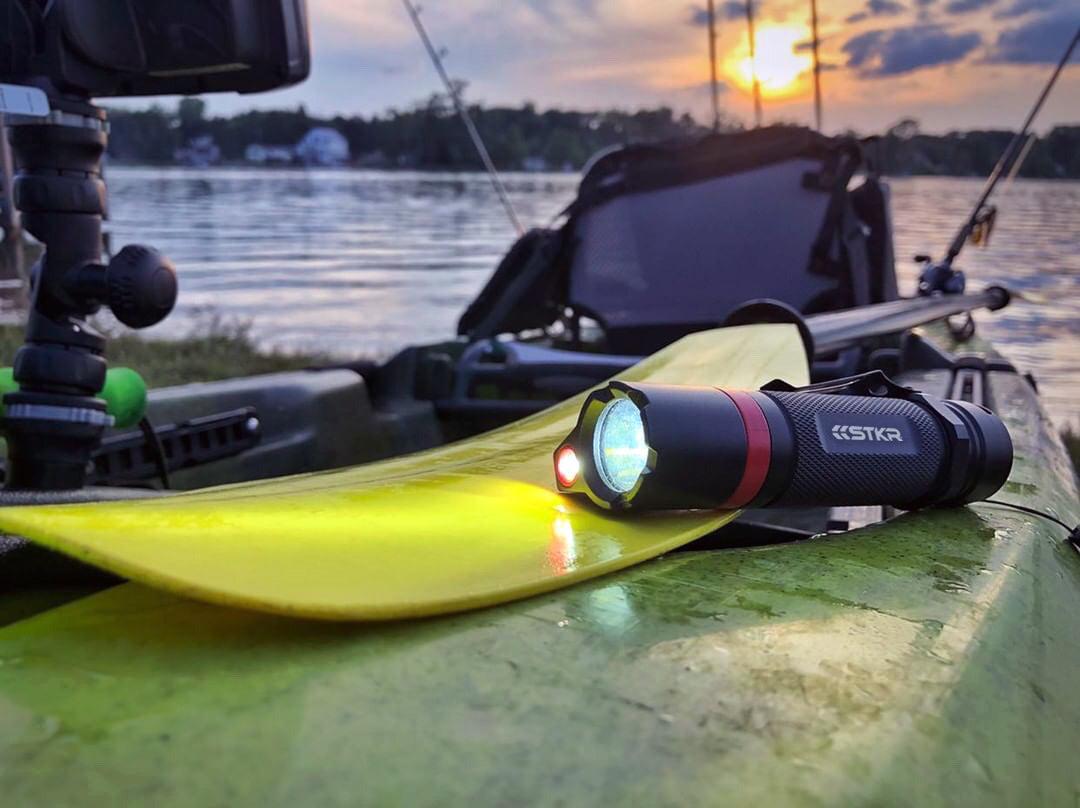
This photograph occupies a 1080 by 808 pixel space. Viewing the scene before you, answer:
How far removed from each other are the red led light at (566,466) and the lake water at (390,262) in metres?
4.76

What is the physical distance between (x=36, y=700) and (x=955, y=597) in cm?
109

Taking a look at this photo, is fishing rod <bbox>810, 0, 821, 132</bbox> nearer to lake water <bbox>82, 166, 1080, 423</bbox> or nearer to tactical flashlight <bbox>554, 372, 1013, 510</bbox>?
lake water <bbox>82, 166, 1080, 423</bbox>

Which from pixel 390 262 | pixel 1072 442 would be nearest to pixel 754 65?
pixel 1072 442

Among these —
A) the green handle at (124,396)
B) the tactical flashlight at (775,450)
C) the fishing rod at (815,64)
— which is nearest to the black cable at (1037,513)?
the tactical flashlight at (775,450)

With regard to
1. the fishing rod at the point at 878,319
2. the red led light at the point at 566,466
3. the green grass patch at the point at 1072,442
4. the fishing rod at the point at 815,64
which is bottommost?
the green grass patch at the point at 1072,442

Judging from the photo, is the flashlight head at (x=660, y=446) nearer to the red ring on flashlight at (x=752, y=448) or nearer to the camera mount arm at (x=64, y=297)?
the red ring on flashlight at (x=752, y=448)

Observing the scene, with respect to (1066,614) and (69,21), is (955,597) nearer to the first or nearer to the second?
(1066,614)

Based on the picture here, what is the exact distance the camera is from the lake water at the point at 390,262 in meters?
13.4

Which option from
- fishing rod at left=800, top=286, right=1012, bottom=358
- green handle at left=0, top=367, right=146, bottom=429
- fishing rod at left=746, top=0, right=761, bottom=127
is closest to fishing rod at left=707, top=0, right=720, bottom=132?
fishing rod at left=746, top=0, right=761, bottom=127

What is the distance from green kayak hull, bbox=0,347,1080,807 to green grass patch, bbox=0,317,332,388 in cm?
635

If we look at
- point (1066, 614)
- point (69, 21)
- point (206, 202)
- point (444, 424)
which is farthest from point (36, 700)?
point (206, 202)

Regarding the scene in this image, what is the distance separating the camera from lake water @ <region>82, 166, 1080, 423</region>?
1341cm

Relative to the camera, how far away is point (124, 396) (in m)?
2.42

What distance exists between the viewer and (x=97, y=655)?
99 centimetres
